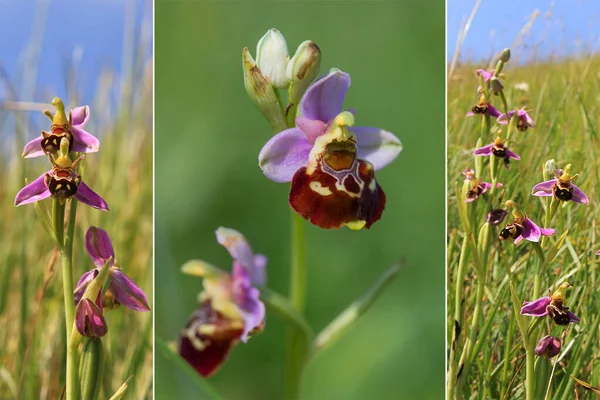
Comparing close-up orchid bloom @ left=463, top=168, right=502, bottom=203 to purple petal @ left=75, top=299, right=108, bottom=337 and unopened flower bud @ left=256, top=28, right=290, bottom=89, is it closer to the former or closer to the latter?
unopened flower bud @ left=256, top=28, right=290, bottom=89

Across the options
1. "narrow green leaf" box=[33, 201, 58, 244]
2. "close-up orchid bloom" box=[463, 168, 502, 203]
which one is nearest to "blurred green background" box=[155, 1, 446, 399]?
"close-up orchid bloom" box=[463, 168, 502, 203]

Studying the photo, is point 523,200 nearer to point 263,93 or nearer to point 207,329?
point 263,93

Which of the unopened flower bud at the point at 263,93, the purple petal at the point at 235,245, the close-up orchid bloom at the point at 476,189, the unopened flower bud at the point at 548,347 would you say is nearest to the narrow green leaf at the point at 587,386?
the unopened flower bud at the point at 548,347

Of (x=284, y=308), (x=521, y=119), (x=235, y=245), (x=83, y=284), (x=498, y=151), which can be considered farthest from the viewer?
(x=521, y=119)

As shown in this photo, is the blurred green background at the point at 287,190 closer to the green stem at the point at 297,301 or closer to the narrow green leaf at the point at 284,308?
the green stem at the point at 297,301

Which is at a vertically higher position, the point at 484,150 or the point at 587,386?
the point at 484,150

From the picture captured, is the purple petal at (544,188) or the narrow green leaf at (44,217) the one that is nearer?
the narrow green leaf at (44,217)

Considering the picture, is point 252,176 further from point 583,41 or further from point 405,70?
point 583,41

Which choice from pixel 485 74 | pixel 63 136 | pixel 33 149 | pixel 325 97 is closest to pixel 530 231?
pixel 485 74
